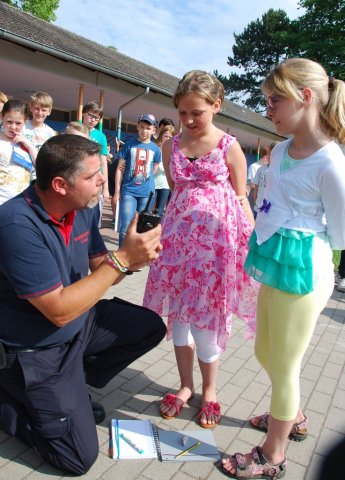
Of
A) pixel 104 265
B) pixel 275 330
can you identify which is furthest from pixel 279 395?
pixel 104 265

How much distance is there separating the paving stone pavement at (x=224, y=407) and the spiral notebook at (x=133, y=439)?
0.04 m

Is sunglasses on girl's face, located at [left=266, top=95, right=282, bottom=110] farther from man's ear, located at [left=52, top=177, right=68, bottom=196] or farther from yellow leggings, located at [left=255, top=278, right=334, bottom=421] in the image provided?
man's ear, located at [left=52, top=177, right=68, bottom=196]

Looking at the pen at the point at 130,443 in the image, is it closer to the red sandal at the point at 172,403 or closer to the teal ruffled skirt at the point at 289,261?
the red sandal at the point at 172,403

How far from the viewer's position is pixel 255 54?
47.1 meters

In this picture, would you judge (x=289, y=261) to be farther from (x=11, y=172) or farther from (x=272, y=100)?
(x=11, y=172)

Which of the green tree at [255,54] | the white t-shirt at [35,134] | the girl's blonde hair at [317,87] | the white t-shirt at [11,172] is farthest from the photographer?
the green tree at [255,54]

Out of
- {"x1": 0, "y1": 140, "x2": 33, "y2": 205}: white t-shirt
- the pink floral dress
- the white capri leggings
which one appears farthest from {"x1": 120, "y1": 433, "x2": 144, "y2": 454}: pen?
{"x1": 0, "y1": 140, "x2": 33, "y2": 205}: white t-shirt

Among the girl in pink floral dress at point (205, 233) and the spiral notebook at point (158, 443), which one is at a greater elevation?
the girl in pink floral dress at point (205, 233)

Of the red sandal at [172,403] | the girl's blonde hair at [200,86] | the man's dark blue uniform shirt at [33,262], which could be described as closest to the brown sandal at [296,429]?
the red sandal at [172,403]

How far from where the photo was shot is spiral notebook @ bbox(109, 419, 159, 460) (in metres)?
2.20

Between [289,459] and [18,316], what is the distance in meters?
1.58

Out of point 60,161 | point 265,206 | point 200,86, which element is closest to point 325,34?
A: point 200,86

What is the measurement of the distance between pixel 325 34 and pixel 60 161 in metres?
31.0

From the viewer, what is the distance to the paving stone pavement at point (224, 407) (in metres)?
2.10
